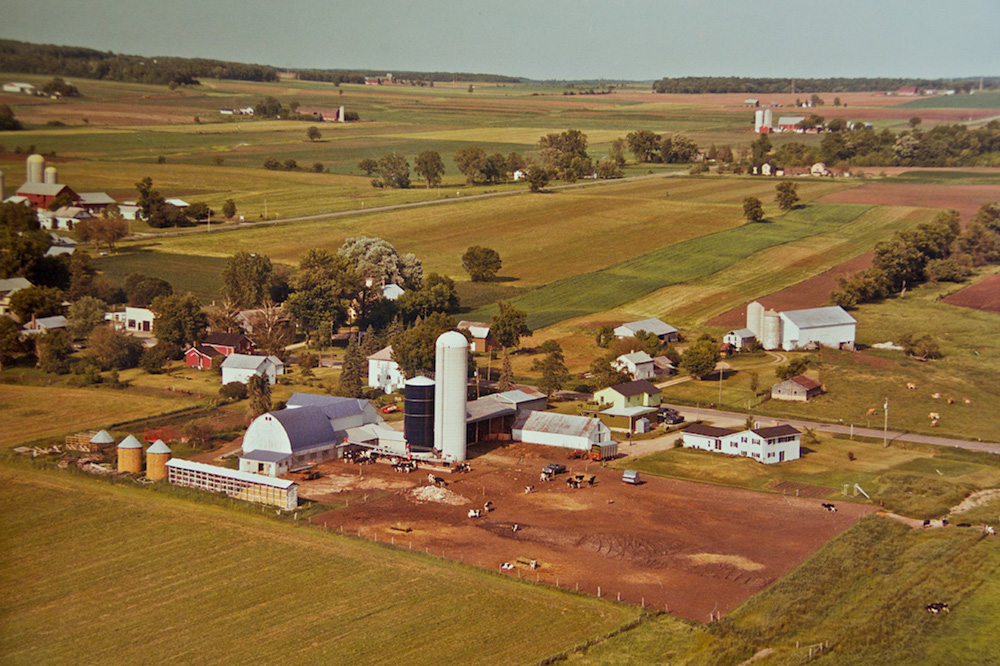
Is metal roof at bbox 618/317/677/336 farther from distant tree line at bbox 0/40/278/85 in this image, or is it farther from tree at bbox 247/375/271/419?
distant tree line at bbox 0/40/278/85

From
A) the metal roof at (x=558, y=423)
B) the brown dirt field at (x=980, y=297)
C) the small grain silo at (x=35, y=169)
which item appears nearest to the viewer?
the metal roof at (x=558, y=423)

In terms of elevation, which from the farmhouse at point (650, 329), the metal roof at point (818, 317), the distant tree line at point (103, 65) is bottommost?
the farmhouse at point (650, 329)

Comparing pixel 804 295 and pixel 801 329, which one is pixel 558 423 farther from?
pixel 804 295

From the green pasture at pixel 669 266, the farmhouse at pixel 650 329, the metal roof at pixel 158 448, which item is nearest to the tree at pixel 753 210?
the green pasture at pixel 669 266

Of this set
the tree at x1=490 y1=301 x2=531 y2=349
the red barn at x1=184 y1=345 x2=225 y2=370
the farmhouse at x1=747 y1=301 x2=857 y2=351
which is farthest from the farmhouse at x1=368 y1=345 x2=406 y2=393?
the farmhouse at x1=747 y1=301 x2=857 y2=351

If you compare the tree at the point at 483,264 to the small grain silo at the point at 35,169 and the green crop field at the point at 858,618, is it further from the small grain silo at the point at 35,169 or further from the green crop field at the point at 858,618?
the green crop field at the point at 858,618

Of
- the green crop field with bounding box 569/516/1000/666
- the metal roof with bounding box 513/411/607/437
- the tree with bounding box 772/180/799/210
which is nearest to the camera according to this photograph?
the green crop field with bounding box 569/516/1000/666

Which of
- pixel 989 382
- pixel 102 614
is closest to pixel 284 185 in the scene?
pixel 989 382
